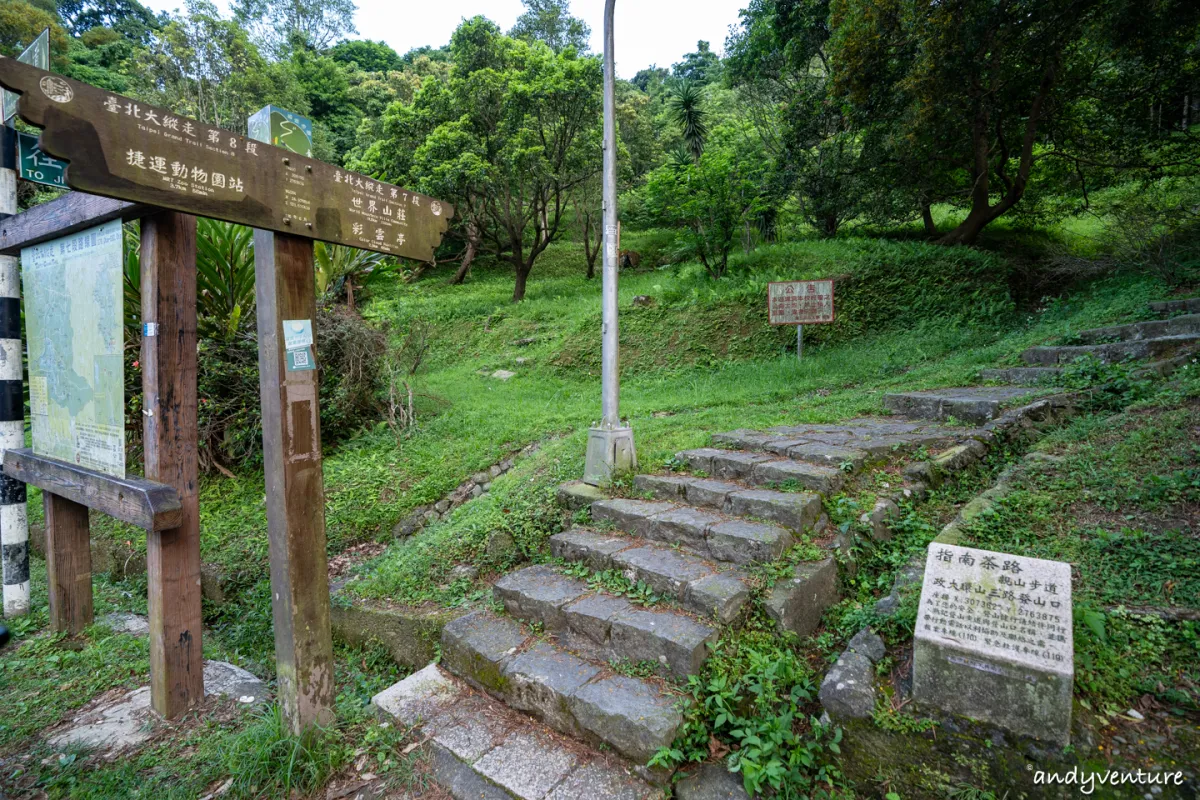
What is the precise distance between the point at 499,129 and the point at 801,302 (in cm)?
1021

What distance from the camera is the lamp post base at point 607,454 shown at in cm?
439

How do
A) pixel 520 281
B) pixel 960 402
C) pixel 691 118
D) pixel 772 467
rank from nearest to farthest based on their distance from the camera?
pixel 772 467 < pixel 960 402 < pixel 520 281 < pixel 691 118

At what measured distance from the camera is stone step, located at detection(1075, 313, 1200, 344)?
240 inches

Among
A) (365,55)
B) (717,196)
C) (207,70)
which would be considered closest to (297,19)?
(365,55)

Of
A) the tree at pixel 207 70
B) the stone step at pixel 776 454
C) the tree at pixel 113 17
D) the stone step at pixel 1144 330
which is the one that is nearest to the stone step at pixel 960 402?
the stone step at pixel 776 454

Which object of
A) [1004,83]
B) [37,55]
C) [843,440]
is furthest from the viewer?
[1004,83]

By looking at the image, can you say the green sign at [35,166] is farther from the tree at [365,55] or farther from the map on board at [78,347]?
the tree at [365,55]

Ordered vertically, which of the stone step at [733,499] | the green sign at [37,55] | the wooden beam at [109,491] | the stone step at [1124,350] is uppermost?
the green sign at [37,55]

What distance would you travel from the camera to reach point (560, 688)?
266cm

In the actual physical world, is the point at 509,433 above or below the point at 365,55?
below

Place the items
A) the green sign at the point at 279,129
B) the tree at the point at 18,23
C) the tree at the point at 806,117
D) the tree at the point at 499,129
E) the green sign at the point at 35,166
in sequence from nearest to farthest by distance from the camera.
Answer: the green sign at the point at 279,129 → the green sign at the point at 35,166 → the tree at the point at 806,117 → the tree at the point at 499,129 → the tree at the point at 18,23

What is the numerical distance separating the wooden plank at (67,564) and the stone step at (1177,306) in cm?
1046

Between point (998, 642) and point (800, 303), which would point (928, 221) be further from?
point (998, 642)

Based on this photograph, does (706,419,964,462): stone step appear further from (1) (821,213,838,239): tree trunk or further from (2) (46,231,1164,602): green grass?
(1) (821,213,838,239): tree trunk
